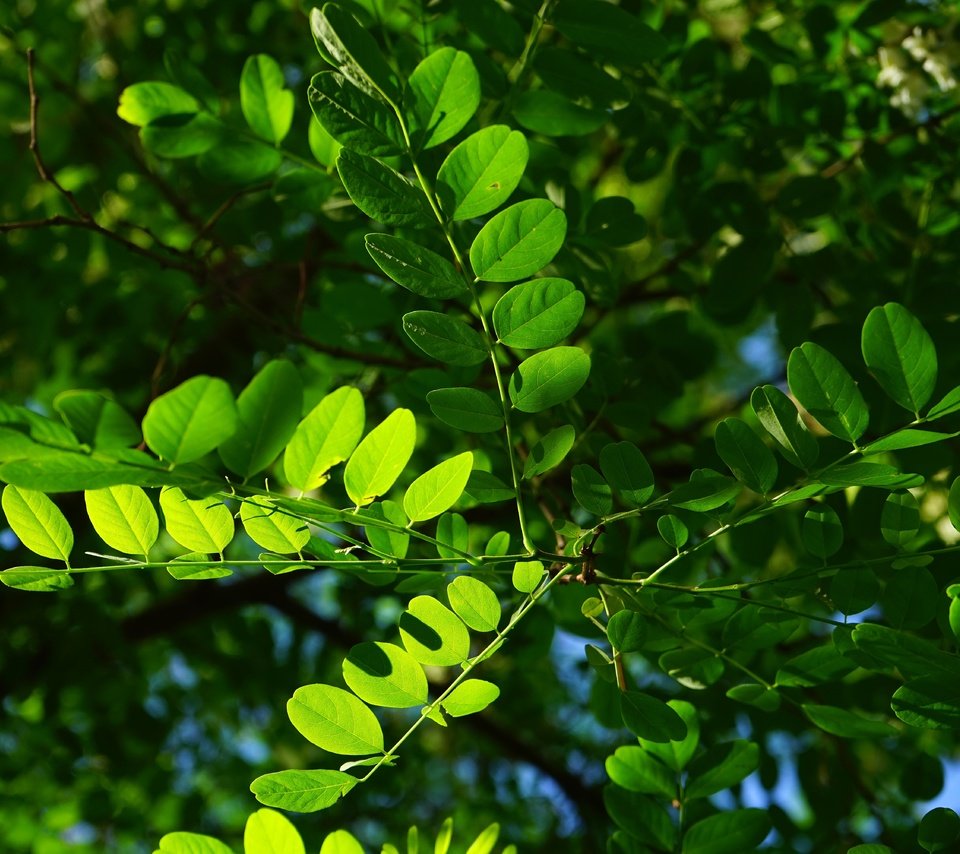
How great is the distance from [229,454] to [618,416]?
0.52 meters

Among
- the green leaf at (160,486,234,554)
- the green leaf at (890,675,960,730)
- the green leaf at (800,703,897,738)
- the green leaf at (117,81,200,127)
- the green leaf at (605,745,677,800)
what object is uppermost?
the green leaf at (117,81,200,127)

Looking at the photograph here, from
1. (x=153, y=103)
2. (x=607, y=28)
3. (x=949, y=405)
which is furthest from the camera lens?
(x=153, y=103)

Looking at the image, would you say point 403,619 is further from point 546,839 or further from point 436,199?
point 546,839

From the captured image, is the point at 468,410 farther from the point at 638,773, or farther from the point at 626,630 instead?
the point at 638,773

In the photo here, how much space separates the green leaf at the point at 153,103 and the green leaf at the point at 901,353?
0.70 metres

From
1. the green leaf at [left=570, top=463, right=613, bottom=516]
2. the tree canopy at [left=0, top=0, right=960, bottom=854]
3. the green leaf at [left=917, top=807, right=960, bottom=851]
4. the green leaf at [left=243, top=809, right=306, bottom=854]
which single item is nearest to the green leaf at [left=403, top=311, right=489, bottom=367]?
the tree canopy at [left=0, top=0, right=960, bottom=854]

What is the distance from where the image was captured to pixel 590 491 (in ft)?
2.14

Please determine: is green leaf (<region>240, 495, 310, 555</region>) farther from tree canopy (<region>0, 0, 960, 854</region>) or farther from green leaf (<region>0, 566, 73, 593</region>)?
green leaf (<region>0, 566, 73, 593</region>)

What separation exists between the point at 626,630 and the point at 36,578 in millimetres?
403

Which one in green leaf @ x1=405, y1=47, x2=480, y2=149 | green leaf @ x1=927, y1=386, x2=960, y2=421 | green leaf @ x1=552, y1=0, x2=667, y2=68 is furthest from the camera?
green leaf @ x1=552, y1=0, x2=667, y2=68

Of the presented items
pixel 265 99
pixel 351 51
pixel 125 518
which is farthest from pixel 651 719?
pixel 265 99

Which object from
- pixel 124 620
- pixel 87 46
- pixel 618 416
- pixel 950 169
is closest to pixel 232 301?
pixel 618 416

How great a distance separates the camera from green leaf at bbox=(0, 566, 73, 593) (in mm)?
617

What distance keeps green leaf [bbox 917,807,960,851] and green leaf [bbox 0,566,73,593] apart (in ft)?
2.02
